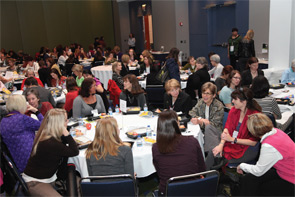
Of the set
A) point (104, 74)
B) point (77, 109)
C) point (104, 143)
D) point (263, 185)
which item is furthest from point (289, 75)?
point (104, 74)

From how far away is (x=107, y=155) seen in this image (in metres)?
2.75

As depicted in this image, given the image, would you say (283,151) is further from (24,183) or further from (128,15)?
(128,15)

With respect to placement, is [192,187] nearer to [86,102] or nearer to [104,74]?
[86,102]

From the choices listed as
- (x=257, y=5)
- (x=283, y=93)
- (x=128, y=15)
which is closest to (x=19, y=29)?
(x=128, y=15)

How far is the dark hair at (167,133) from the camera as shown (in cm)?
267

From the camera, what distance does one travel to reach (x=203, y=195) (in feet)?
8.19

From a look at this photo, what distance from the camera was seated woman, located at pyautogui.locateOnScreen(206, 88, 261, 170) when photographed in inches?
137

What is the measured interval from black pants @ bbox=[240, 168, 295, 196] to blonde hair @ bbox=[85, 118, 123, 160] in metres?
1.30

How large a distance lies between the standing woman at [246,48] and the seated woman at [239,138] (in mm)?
5699

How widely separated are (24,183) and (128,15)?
1575cm

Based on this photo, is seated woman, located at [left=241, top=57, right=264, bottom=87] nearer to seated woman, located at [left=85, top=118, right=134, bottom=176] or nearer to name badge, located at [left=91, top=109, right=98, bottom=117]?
name badge, located at [left=91, top=109, right=98, bottom=117]

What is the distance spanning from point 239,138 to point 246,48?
19.9 ft

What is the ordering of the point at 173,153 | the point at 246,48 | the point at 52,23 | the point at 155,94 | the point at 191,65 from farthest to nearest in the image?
the point at 52,23 → the point at 246,48 → the point at 191,65 → the point at 155,94 → the point at 173,153

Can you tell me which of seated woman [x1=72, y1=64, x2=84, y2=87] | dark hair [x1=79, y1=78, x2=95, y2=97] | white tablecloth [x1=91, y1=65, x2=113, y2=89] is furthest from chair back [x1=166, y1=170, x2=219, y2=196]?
white tablecloth [x1=91, y1=65, x2=113, y2=89]
